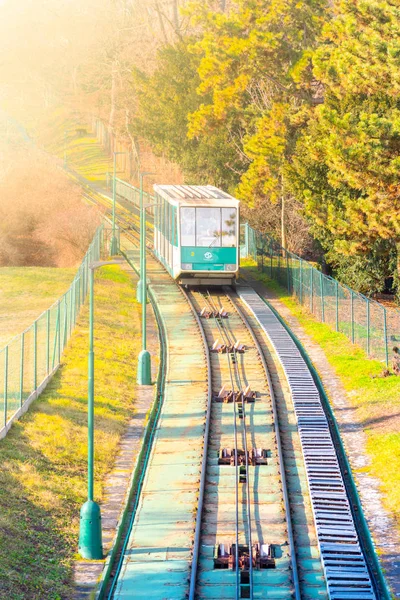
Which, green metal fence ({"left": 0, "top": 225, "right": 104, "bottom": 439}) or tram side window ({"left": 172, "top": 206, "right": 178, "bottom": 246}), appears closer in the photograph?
green metal fence ({"left": 0, "top": 225, "right": 104, "bottom": 439})

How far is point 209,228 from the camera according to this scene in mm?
41781

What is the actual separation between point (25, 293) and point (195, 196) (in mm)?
11972

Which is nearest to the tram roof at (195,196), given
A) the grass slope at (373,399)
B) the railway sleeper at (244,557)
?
the grass slope at (373,399)

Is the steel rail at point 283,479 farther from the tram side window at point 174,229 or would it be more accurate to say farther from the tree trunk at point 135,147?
the tree trunk at point 135,147

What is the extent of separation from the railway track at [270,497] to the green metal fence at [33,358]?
203 inches

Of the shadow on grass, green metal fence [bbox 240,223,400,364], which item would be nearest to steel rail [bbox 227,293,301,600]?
green metal fence [bbox 240,223,400,364]

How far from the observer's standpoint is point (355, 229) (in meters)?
39.7

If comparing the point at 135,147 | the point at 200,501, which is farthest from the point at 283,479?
the point at 135,147

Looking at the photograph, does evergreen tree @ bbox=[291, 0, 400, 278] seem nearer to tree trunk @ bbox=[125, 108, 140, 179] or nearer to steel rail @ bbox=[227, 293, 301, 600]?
steel rail @ bbox=[227, 293, 301, 600]

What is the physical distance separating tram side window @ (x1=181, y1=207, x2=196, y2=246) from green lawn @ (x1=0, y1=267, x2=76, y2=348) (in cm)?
763

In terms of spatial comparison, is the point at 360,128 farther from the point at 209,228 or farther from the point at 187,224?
the point at 187,224

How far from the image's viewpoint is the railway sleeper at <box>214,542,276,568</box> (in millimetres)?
17812

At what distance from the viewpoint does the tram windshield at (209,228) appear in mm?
41634

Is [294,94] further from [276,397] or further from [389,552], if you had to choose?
[389,552]
